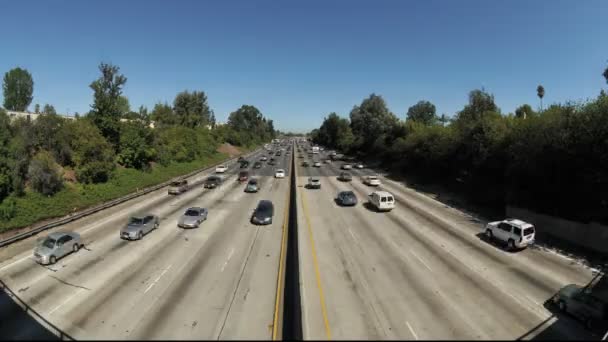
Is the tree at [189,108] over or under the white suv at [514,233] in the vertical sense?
over

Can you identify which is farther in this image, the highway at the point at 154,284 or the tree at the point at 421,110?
the tree at the point at 421,110

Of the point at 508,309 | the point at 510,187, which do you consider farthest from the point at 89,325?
the point at 510,187

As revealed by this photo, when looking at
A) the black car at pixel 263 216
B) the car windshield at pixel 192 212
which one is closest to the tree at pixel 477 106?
the black car at pixel 263 216

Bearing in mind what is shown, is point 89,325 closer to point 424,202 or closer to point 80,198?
point 80,198

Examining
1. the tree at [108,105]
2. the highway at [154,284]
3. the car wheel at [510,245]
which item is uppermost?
the tree at [108,105]

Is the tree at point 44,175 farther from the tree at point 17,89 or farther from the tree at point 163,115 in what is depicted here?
the tree at point 17,89

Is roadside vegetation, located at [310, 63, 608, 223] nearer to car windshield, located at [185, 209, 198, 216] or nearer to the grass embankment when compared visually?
car windshield, located at [185, 209, 198, 216]

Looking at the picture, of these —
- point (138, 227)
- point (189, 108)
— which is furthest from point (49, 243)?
point (189, 108)
